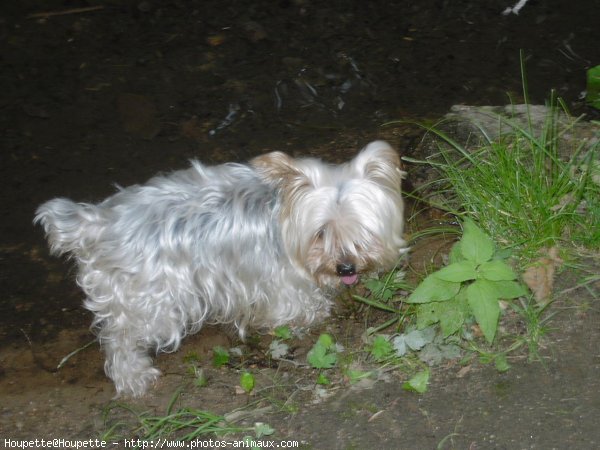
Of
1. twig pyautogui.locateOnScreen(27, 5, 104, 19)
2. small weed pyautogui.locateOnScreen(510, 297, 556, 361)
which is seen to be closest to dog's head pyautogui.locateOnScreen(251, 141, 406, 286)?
small weed pyautogui.locateOnScreen(510, 297, 556, 361)

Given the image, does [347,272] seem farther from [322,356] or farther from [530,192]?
[530,192]

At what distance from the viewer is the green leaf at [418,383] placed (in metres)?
3.47

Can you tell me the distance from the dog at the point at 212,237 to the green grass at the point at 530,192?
24.6 inches

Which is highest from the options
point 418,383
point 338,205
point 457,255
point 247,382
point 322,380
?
point 338,205

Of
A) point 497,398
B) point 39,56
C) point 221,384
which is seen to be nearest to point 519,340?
point 497,398

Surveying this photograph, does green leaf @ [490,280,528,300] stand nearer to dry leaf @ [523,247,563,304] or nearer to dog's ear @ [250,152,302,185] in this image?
dry leaf @ [523,247,563,304]

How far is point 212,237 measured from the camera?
3957mm

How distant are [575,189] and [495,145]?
1.75 feet

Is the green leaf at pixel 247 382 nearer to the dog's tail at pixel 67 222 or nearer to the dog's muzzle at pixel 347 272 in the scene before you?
the dog's muzzle at pixel 347 272

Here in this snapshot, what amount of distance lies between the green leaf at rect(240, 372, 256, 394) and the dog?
0.51m

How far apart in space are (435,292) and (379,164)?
2.43 feet

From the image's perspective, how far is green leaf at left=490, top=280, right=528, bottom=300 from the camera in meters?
3.60

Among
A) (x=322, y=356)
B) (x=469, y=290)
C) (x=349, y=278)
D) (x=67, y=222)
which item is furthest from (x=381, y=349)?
(x=67, y=222)

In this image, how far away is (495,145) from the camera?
438 centimetres
